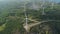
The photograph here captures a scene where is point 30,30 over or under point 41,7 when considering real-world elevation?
under

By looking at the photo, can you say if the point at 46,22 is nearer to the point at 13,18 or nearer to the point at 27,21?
the point at 27,21

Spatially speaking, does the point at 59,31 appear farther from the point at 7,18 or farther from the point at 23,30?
the point at 7,18

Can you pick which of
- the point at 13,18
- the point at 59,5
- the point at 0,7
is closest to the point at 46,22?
the point at 59,5

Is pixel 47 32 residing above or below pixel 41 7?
below

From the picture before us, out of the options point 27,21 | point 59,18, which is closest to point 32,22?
point 27,21

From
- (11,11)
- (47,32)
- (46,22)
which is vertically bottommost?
(47,32)
